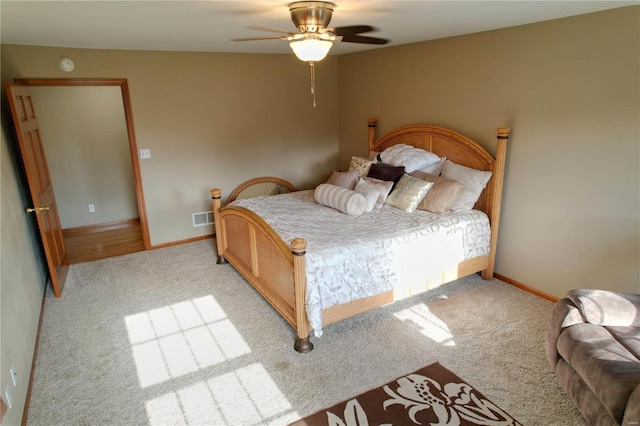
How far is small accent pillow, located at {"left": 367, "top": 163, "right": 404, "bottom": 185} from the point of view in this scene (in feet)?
13.5

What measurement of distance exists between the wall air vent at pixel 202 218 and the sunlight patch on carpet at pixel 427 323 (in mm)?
2919

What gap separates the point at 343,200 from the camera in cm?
376

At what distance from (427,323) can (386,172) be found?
1.64 meters

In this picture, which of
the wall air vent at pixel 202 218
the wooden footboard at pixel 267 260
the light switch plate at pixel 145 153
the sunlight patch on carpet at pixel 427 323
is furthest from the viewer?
the wall air vent at pixel 202 218

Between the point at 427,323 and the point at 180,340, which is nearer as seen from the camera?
the point at 180,340

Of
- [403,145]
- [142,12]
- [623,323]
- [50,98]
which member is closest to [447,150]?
[403,145]

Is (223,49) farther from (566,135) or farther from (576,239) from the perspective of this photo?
(576,239)

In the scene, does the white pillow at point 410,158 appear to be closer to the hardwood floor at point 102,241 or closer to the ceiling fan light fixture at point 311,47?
the ceiling fan light fixture at point 311,47

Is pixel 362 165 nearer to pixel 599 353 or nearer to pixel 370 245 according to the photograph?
pixel 370 245

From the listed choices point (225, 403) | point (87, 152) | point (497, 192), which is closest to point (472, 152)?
point (497, 192)

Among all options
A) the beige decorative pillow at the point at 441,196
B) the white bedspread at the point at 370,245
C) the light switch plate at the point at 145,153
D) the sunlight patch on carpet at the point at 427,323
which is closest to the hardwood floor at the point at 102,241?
the light switch plate at the point at 145,153

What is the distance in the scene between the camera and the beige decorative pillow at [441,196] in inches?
145

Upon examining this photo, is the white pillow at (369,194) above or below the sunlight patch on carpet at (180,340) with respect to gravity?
above

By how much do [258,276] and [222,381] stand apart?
1178 mm
